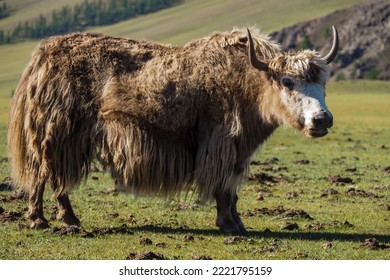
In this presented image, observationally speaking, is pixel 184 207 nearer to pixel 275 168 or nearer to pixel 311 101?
pixel 311 101

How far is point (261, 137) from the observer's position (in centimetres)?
1216

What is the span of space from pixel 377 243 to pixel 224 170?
243 centimetres

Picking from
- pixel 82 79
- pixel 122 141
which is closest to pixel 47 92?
pixel 82 79

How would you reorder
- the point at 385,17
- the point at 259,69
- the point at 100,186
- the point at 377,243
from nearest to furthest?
the point at 377,243, the point at 259,69, the point at 100,186, the point at 385,17

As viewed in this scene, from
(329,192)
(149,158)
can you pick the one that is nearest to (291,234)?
(149,158)

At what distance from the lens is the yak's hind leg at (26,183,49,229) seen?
11.9 meters

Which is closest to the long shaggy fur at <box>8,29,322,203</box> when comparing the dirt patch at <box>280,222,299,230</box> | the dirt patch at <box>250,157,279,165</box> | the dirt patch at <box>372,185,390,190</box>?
the dirt patch at <box>280,222,299,230</box>

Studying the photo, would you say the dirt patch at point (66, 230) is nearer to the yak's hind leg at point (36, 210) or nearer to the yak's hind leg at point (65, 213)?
the yak's hind leg at point (36, 210)

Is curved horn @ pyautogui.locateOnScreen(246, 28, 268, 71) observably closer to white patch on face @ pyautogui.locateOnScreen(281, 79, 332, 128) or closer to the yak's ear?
white patch on face @ pyautogui.locateOnScreen(281, 79, 332, 128)

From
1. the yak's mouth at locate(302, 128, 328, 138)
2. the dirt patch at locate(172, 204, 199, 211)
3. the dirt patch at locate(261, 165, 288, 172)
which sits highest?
the yak's mouth at locate(302, 128, 328, 138)

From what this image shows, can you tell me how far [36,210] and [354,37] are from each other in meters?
155

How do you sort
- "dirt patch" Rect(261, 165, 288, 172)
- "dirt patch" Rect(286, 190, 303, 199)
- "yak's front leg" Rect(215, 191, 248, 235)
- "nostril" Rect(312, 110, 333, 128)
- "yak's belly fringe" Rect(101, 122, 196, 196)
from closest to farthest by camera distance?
"nostril" Rect(312, 110, 333, 128), "yak's front leg" Rect(215, 191, 248, 235), "yak's belly fringe" Rect(101, 122, 196, 196), "dirt patch" Rect(286, 190, 303, 199), "dirt patch" Rect(261, 165, 288, 172)

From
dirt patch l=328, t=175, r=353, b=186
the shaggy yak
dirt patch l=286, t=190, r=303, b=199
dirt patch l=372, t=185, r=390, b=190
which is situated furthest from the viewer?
dirt patch l=328, t=175, r=353, b=186

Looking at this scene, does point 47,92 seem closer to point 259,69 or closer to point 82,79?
point 82,79
